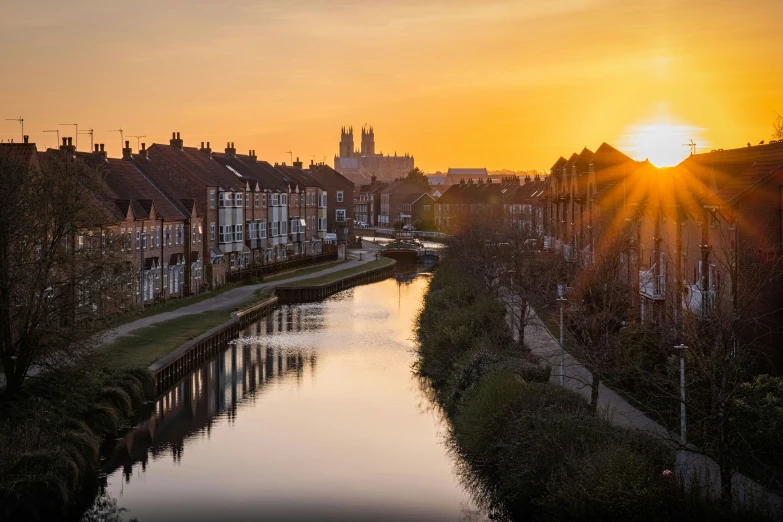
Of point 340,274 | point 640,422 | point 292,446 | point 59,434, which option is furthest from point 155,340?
point 340,274

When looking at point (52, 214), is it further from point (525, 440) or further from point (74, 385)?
point (525, 440)

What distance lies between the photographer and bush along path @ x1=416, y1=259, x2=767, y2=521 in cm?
1756

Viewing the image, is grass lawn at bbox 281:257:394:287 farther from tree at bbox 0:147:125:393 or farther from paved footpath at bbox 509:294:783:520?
tree at bbox 0:147:125:393

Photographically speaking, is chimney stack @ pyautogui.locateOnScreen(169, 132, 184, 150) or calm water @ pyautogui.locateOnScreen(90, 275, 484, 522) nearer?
calm water @ pyautogui.locateOnScreen(90, 275, 484, 522)

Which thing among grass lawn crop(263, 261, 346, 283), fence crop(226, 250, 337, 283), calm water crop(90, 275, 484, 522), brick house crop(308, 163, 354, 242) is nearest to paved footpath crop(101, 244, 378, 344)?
grass lawn crop(263, 261, 346, 283)

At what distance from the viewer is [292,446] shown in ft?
94.6

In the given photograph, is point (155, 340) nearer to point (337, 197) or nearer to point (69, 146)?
point (69, 146)

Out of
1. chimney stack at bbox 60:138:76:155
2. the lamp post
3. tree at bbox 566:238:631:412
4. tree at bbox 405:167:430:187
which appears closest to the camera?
tree at bbox 566:238:631:412

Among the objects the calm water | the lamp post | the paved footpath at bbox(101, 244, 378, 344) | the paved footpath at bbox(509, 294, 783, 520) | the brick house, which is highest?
the brick house

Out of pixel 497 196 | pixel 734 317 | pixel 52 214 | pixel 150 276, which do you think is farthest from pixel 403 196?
pixel 734 317

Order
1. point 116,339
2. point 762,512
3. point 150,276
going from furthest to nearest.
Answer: point 150,276 → point 116,339 → point 762,512

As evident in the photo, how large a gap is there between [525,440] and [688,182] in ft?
40.2

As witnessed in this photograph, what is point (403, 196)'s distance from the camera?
571ft

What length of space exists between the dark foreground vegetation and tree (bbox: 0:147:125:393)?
84 centimetres
